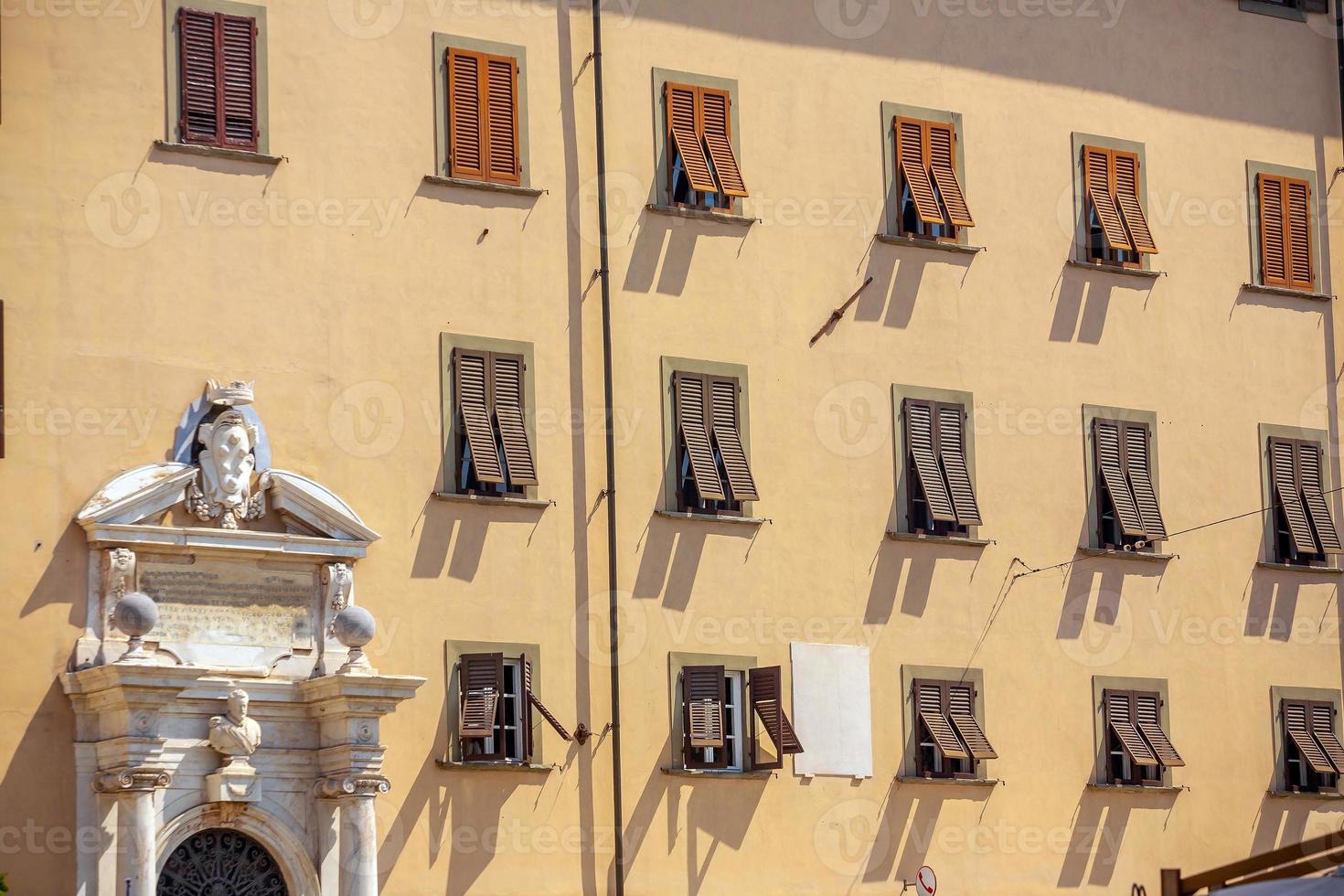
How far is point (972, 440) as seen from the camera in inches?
1169

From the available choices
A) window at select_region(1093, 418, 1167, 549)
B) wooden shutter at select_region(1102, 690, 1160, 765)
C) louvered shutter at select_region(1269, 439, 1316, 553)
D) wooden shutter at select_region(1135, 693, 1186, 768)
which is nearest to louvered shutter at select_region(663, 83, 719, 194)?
window at select_region(1093, 418, 1167, 549)

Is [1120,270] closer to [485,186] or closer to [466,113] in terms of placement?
[485,186]

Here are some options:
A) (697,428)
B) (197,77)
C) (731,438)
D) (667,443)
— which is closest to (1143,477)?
(731,438)

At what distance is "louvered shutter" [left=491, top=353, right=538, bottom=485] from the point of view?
2620cm

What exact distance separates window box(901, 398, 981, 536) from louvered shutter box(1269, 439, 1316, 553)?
15.8ft

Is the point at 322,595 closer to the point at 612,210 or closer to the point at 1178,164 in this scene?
the point at 612,210

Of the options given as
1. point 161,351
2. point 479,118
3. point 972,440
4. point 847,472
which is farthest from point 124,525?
point 972,440

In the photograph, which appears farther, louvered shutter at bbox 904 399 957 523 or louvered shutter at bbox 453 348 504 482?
louvered shutter at bbox 904 399 957 523

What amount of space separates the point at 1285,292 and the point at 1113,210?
2.95m

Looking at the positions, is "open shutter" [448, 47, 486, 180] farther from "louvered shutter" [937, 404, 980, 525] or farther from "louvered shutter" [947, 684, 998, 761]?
"louvered shutter" [947, 684, 998, 761]

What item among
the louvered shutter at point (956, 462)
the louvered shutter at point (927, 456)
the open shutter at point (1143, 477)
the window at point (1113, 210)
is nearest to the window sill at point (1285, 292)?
the window at point (1113, 210)

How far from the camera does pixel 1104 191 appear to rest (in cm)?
3128

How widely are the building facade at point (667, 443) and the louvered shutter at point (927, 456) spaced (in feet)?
0.25

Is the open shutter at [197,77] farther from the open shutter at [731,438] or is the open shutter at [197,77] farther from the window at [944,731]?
the window at [944,731]
